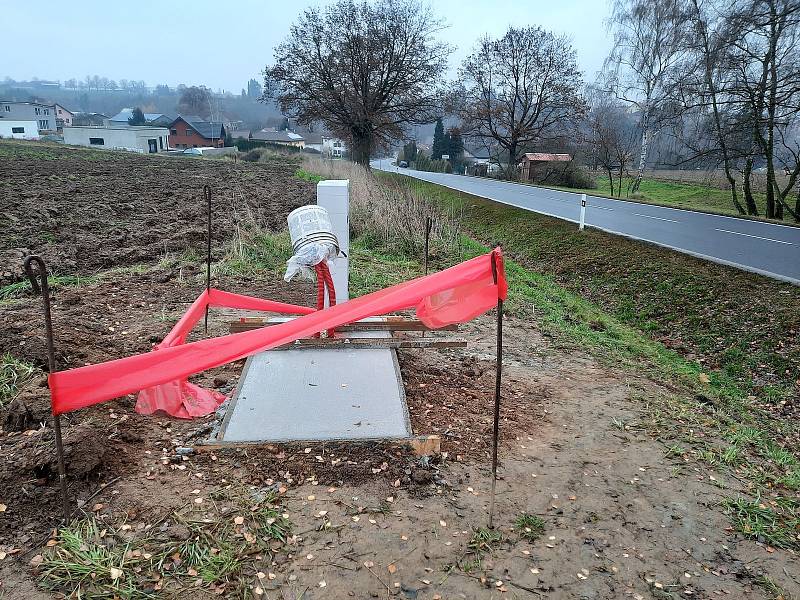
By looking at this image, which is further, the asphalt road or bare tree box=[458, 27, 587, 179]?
bare tree box=[458, 27, 587, 179]

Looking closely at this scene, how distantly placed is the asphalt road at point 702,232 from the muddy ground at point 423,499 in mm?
6363

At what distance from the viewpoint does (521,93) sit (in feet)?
137

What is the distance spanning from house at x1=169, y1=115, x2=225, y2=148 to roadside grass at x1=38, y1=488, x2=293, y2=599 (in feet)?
276

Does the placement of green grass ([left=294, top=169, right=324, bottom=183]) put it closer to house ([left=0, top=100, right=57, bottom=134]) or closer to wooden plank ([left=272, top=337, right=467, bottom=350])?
wooden plank ([left=272, top=337, right=467, bottom=350])

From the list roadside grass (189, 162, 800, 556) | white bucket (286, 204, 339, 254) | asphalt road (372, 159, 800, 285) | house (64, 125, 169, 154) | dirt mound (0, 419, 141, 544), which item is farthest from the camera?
house (64, 125, 169, 154)

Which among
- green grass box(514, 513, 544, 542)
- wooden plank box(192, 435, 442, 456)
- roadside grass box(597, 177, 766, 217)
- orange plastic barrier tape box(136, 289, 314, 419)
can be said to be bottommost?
green grass box(514, 513, 544, 542)

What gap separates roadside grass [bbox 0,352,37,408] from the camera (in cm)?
436

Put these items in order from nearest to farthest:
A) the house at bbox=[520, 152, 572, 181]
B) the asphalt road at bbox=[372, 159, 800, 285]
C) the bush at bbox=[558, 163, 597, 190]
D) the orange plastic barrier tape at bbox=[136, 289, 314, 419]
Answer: the orange plastic barrier tape at bbox=[136, 289, 314, 419], the asphalt road at bbox=[372, 159, 800, 285], the bush at bbox=[558, 163, 597, 190], the house at bbox=[520, 152, 572, 181]

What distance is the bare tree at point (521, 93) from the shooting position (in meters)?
40.5

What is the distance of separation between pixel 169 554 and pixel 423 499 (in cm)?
149

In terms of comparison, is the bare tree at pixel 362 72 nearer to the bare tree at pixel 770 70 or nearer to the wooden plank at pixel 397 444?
the bare tree at pixel 770 70

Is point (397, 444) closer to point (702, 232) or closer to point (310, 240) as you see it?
point (310, 240)

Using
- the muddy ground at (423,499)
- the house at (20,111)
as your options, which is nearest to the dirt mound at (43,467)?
the muddy ground at (423,499)

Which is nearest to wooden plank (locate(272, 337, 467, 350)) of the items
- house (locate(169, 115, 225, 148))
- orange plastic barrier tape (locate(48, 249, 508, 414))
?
orange plastic barrier tape (locate(48, 249, 508, 414))
